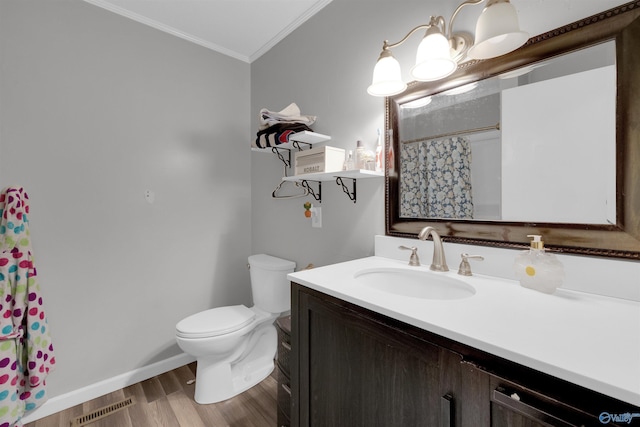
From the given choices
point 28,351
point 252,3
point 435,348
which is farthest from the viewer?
point 252,3

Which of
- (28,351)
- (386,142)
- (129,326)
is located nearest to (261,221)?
(129,326)

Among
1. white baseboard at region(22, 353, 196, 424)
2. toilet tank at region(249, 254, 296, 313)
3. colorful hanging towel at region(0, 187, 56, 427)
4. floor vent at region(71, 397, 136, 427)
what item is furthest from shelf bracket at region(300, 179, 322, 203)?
floor vent at region(71, 397, 136, 427)

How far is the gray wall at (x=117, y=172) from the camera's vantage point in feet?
4.98

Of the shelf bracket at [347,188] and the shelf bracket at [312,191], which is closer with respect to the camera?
the shelf bracket at [347,188]

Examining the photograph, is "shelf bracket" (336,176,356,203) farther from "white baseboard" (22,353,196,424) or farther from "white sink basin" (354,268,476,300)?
"white baseboard" (22,353,196,424)

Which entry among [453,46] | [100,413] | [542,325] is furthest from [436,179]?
[100,413]

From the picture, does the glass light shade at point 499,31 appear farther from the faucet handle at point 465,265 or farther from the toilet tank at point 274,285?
the toilet tank at point 274,285

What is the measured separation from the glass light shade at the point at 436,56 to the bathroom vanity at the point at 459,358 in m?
0.79

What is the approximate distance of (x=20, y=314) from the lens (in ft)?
4.07

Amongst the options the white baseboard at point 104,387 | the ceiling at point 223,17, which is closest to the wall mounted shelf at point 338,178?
the ceiling at point 223,17

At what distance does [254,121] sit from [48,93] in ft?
4.14

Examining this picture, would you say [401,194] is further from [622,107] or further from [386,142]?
[622,107]

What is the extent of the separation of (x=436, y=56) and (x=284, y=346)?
4.47 feet

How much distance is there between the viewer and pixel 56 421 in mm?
1513
